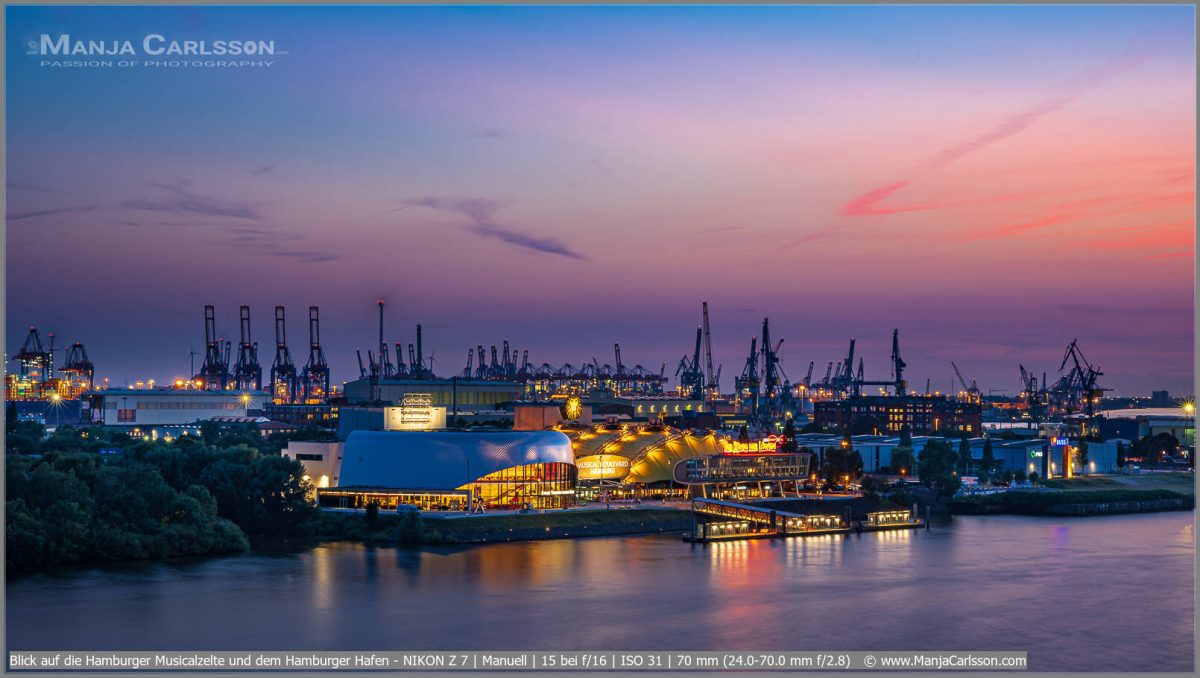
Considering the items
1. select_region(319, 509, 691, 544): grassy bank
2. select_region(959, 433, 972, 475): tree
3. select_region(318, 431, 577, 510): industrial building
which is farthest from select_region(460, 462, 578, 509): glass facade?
select_region(959, 433, 972, 475): tree

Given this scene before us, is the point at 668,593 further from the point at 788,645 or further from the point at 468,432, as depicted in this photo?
the point at 468,432

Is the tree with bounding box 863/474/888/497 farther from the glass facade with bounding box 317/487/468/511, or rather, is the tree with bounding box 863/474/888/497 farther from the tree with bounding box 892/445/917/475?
the glass facade with bounding box 317/487/468/511

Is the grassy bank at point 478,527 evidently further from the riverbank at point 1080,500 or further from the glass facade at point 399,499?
the riverbank at point 1080,500

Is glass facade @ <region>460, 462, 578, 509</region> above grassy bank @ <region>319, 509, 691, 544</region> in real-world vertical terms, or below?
above

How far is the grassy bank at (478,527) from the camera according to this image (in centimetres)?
3153

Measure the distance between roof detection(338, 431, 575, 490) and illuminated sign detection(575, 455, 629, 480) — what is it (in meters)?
3.69

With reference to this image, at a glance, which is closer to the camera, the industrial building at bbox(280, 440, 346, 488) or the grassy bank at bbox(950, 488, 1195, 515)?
the industrial building at bbox(280, 440, 346, 488)

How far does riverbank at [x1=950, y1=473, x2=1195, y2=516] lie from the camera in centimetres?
4515

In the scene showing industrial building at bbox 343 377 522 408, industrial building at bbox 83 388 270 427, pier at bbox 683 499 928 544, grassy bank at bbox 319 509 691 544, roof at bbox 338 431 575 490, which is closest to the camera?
grassy bank at bbox 319 509 691 544

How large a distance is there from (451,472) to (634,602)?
1263cm

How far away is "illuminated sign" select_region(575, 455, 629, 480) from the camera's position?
40562 millimetres

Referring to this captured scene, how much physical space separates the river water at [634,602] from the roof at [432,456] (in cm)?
433

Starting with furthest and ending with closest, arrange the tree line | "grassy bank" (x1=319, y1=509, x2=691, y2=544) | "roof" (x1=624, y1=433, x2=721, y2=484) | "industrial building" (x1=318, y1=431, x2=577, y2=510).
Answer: "roof" (x1=624, y1=433, x2=721, y2=484), "industrial building" (x1=318, y1=431, x2=577, y2=510), "grassy bank" (x1=319, y1=509, x2=691, y2=544), the tree line

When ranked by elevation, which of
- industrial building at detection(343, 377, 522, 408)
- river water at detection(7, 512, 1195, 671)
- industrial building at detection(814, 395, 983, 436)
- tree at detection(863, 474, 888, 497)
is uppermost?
industrial building at detection(343, 377, 522, 408)
